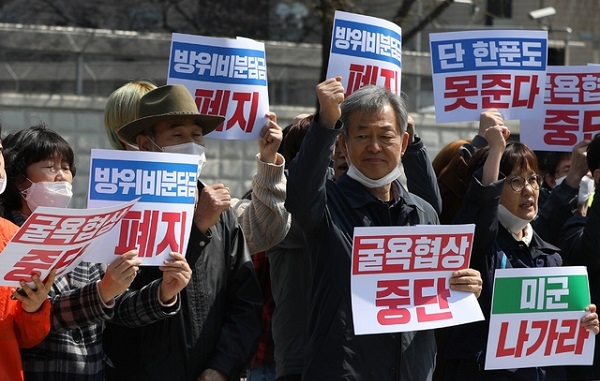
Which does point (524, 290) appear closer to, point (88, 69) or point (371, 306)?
point (371, 306)

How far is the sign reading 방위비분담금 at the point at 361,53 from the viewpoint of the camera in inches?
217

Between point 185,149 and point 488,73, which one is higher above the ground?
point 488,73

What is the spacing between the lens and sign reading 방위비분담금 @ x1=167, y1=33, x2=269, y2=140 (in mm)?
5145

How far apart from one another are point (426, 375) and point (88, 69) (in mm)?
10960

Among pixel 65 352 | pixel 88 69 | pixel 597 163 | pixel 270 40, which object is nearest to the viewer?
pixel 65 352

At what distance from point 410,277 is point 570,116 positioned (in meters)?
2.37

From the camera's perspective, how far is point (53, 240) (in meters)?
3.70

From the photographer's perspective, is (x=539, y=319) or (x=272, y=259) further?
(x=272, y=259)

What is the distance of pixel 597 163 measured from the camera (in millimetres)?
5664

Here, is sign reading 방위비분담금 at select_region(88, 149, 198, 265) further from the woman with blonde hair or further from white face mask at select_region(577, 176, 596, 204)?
white face mask at select_region(577, 176, 596, 204)

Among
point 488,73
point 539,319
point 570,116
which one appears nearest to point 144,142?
point 539,319

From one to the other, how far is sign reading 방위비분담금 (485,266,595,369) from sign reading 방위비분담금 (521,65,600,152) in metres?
1.53

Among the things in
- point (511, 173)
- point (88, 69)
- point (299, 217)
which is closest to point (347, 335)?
point (299, 217)

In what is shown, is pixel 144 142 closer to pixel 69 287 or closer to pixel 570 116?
pixel 69 287
